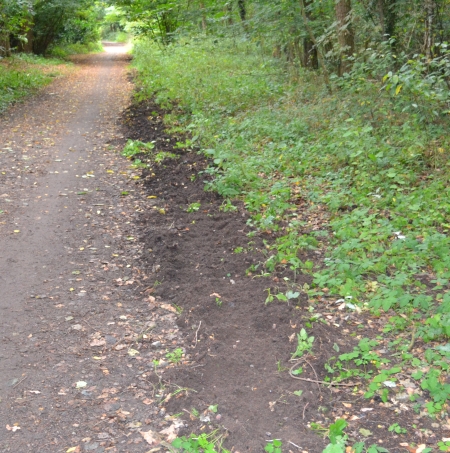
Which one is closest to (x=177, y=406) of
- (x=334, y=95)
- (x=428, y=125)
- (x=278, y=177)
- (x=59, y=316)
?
(x=59, y=316)

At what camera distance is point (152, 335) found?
4676 millimetres

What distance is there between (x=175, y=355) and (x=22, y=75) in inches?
712

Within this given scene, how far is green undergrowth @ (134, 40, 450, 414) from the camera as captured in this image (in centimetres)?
453

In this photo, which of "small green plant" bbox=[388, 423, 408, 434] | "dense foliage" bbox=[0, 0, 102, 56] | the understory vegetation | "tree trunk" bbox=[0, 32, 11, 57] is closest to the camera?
"small green plant" bbox=[388, 423, 408, 434]

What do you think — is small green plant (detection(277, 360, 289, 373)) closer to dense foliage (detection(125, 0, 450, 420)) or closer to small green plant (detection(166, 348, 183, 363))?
dense foliage (detection(125, 0, 450, 420))

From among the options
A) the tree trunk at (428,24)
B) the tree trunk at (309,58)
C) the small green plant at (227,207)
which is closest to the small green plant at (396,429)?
the small green plant at (227,207)

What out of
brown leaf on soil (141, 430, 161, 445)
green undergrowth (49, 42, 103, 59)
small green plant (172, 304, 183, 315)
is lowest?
brown leaf on soil (141, 430, 161, 445)

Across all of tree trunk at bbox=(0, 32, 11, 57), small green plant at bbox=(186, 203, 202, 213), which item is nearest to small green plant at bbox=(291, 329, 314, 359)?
small green plant at bbox=(186, 203, 202, 213)

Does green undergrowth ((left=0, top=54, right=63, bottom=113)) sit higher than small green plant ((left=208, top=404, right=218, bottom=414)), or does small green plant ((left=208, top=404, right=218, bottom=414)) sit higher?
green undergrowth ((left=0, top=54, right=63, bottom=113))

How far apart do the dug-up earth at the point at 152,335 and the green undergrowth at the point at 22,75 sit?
9.05 metres

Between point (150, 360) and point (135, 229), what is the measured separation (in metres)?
2.90

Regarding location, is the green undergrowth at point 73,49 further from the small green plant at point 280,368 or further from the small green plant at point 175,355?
the small green plant at point 280,368

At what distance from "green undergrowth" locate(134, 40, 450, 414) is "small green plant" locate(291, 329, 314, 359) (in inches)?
9.4

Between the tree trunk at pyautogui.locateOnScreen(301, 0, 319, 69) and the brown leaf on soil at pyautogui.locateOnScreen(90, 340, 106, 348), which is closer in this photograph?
the brown leaf on soil at pyautogui.locateOnScreen(90, 340, 106, 348)
